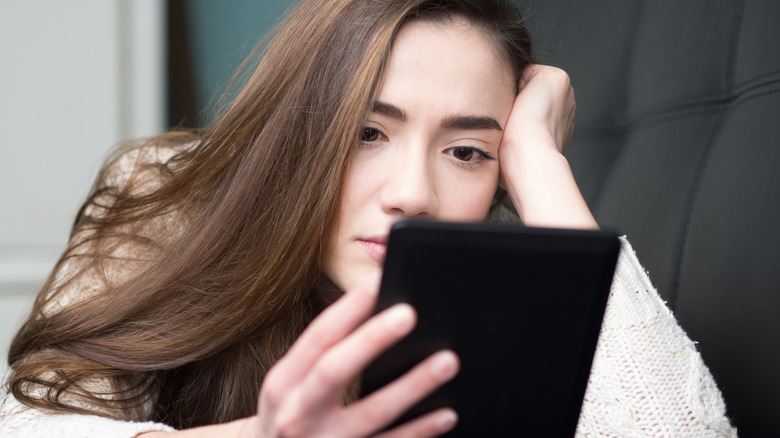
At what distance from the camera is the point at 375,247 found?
33.0 inches

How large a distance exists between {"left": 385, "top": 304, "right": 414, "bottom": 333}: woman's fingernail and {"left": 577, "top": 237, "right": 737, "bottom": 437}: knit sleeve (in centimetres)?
47

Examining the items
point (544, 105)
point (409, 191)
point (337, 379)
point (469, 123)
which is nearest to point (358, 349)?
point (337, 379)

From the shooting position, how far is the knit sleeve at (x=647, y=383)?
751 mm

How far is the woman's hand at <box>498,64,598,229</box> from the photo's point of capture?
0.88 meters

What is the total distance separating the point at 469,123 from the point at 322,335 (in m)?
0.52

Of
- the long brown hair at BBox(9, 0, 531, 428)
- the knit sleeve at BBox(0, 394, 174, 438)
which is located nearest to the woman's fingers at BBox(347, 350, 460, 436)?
the knit sleeve at BBox(0, 394, 174, 438)

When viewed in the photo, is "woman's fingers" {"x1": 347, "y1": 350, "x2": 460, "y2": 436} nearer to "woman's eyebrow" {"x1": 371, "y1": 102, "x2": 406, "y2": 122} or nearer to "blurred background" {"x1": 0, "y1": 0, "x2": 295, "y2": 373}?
"woman's eyebrow" {"x1": 371, "y1": 102, "x2": 406, "y2": 122}

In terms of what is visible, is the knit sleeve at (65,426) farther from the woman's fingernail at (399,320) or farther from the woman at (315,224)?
the woman's fingernail at (399,320)

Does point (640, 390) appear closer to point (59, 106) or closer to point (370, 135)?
point (370, 135)

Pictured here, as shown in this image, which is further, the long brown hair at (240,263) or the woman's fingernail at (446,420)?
the long brown hair at (240,263)

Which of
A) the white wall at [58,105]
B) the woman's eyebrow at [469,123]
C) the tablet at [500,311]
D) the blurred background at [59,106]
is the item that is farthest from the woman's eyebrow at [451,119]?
the white wall at [58,105]

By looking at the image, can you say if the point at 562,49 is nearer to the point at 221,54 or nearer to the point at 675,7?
the point at 675,7

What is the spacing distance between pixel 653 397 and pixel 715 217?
28cm

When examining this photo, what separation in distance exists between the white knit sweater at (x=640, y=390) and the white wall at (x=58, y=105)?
2.87 feet
